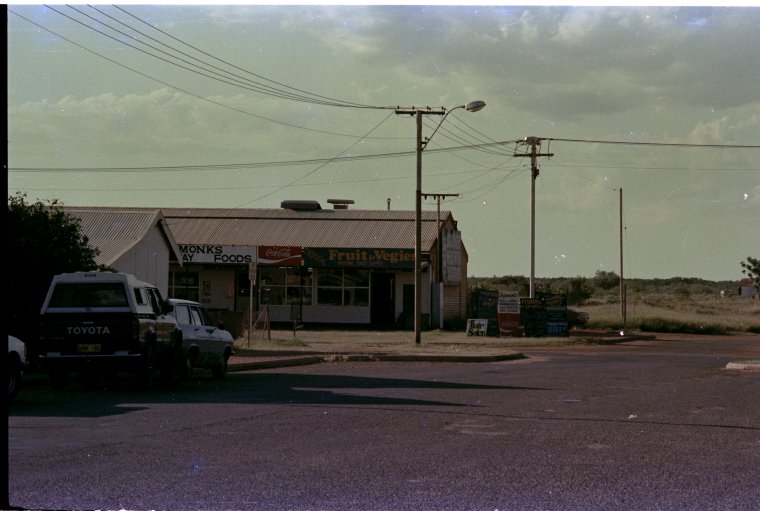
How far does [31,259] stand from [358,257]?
27.3 meters

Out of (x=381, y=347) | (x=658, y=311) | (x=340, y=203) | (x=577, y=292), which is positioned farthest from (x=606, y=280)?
(x=381, y=347)

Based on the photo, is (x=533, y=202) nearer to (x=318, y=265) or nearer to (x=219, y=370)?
(x=318, y=265)

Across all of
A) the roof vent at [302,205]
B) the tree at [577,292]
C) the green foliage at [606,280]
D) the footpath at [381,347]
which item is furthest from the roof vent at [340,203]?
the green foliage at [606,280]

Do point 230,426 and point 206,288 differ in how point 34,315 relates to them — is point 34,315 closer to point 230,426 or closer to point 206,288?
point 230,426

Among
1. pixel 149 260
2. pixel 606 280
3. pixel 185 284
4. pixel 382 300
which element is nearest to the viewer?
pixel 149 260

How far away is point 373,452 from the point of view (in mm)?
10672

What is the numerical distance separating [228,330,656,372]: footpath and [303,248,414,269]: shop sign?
135 inches

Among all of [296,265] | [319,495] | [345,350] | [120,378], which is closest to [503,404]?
[319,495]

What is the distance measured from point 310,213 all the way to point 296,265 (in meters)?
8.58

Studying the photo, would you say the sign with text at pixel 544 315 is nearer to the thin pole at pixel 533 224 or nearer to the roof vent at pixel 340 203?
the thin pole at pixel 533 224

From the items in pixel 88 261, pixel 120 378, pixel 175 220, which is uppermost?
pixel 175 220

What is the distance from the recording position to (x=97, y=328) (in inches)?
706

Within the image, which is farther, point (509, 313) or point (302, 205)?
point (302, 205)

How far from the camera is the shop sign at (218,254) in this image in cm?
4888
